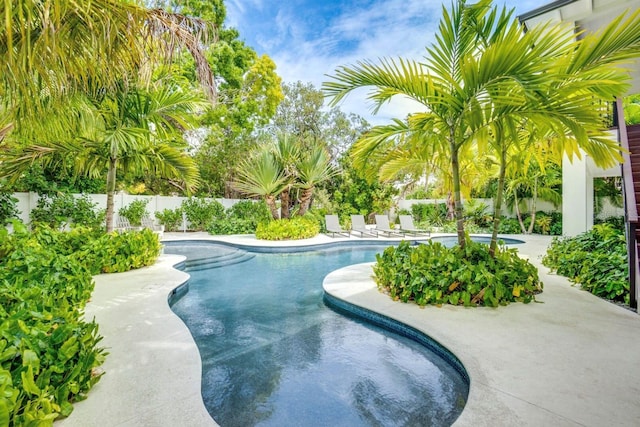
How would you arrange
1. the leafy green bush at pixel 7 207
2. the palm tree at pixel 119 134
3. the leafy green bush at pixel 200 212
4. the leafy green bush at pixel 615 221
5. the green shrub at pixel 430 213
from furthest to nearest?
the green shrub at pixel 430 213, the leafy green bush at pixel 200 212, the leafy green bush at pixel 615 221, the leafy green bush at pixel 7 207, the palm tree at pixel 119 134

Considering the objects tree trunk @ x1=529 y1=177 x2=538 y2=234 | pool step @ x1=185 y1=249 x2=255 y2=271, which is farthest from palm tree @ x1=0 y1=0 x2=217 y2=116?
tree trunk @ x1=529 y1=177 x2=538 y2=234

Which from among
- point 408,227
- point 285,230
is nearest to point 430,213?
point 408,227

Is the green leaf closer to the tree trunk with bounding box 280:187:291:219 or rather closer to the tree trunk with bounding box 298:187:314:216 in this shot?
the tree trunk with bounding box 298:187:314:216

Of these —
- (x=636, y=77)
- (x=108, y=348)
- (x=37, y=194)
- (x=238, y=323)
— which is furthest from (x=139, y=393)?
(x=37, y=194)

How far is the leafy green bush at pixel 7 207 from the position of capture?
934cm

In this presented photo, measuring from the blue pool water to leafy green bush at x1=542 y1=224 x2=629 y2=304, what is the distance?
3.22 metres

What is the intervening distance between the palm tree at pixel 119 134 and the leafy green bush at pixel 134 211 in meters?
6.89

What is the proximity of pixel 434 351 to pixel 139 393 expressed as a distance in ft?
9.08

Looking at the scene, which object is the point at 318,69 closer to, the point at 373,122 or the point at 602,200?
the point at 373,122

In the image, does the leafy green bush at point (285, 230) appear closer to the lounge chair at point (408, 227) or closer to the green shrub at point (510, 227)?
the lounge chair at point (408, 227)

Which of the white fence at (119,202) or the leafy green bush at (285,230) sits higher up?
Result: the white fence at (119,202)

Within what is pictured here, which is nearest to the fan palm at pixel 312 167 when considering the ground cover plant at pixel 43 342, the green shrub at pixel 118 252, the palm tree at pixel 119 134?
the palm tree at pixel 119 134

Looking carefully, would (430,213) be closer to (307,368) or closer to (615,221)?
(615,221)

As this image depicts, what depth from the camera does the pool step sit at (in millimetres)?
→ 8328
